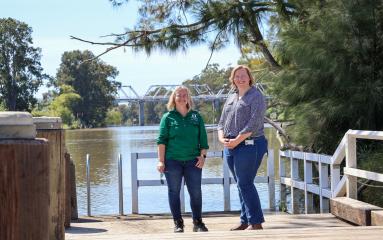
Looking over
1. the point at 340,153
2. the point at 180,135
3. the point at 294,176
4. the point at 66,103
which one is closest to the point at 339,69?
the point at 294,176

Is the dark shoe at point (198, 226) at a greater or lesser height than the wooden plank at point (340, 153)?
lesser

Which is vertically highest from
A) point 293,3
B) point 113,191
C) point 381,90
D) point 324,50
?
point 293,3

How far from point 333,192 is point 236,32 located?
4.34 m

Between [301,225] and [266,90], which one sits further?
[266,90]

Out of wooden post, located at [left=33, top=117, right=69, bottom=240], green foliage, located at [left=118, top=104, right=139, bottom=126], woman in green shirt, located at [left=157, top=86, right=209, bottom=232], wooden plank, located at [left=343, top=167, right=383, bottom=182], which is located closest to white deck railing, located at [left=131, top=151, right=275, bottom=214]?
wooden plank, located at [left=343, top=167, right=383, bottom=182]

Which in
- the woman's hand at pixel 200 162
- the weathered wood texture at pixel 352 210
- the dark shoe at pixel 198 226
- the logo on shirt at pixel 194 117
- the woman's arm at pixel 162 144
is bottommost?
the dark shoe at pixel 198 226

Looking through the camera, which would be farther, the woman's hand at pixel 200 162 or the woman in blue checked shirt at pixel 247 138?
the woman's hand at pixel 200 162

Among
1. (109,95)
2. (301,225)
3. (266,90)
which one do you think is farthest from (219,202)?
(109,95)

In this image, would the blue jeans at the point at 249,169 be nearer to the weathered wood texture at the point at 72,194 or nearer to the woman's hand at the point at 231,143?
the woman's hand at the point at 231,143

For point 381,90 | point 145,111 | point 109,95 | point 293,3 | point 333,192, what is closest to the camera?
point 333,192

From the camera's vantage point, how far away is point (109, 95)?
120 meters

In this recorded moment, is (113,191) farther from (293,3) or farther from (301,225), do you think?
(301,225)

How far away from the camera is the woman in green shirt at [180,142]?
626 cm

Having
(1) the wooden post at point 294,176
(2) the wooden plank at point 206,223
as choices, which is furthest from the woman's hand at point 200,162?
(1) the wooden post at point 294,176
